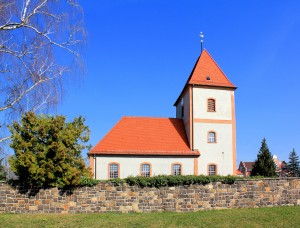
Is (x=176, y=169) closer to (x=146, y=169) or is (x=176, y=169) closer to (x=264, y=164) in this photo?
(x=146, y=169)

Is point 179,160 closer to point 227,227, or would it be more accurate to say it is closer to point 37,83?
point 227,227

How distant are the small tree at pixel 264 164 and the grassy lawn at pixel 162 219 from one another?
18092 mm

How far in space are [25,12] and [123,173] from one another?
2094 centimetres

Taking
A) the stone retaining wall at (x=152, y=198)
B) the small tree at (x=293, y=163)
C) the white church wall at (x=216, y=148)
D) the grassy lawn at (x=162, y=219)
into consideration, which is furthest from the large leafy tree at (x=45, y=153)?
the small tree at (x=293, y=163)

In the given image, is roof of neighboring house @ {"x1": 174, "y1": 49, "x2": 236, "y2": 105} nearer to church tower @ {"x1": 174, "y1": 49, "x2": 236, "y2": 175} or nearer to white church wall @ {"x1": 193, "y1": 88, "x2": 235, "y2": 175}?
church tower @ {"x1": 174, "y1": 49, "x2": 236, "y2": 175}

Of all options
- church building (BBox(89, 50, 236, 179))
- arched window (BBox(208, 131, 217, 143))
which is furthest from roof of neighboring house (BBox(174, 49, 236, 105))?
arched window (BBox(208, 131, 217, 143))

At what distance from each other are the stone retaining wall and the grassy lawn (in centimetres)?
72

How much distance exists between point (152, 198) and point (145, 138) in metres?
13.2

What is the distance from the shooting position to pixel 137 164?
2859 cm

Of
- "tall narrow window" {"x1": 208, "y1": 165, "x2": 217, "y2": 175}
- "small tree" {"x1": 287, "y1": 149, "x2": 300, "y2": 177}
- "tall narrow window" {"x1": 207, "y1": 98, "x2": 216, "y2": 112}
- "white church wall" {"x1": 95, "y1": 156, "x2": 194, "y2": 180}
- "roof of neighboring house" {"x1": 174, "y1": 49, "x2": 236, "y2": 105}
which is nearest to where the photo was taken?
"white church wall" {"x1": 95, "y1": 156, "x2": 194, "y2": 180}

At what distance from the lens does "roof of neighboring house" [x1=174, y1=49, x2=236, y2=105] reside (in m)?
31.1

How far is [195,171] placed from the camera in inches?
1145

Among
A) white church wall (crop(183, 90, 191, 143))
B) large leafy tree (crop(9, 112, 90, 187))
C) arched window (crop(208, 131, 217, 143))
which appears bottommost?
large leafy tree (crop(9, 112, 90, 187))

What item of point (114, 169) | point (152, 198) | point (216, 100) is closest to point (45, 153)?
point (152, 198)
